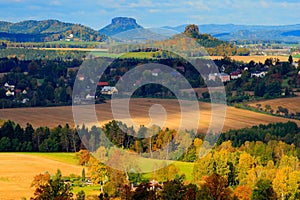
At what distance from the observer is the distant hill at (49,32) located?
133875mm

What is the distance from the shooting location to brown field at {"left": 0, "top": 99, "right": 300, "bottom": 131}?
4281cm

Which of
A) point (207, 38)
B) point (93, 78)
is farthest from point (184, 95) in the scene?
point (207, 38)

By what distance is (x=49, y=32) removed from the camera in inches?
6314

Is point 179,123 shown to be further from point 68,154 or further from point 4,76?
point 4,76

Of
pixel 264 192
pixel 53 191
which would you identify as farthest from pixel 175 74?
pixel 53 191

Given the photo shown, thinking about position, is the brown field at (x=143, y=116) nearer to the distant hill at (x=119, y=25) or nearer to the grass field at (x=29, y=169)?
the grass field at (x=29, y=169)

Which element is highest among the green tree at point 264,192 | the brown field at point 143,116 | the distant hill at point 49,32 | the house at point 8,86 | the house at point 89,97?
the distant hill at point 49,32

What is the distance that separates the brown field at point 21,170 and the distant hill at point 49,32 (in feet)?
287

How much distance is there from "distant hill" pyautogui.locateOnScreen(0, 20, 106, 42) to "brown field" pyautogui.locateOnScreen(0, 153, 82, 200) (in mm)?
87502

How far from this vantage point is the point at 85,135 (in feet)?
116

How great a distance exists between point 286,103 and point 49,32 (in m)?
115

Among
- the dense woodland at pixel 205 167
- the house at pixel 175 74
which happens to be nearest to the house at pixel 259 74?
the house at pixel 175 74

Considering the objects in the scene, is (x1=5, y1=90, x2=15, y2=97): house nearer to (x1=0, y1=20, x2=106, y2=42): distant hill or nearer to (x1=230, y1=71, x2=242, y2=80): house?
(x1=230, y1=71, x2=242, y2=80): house

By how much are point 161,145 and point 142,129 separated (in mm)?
4997
